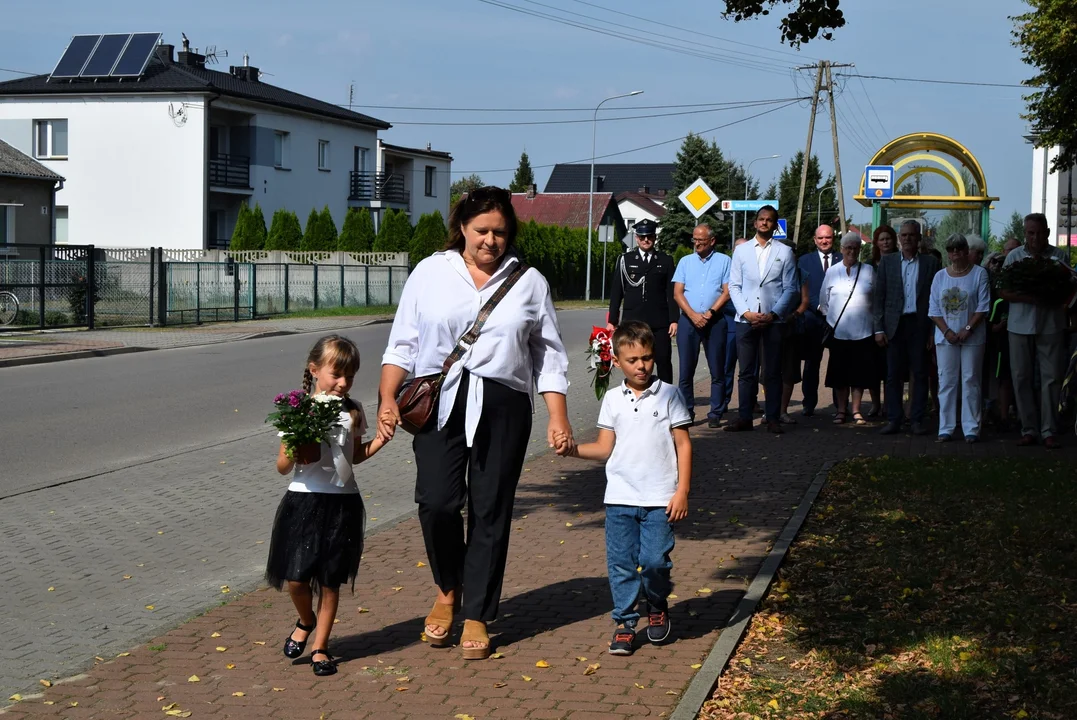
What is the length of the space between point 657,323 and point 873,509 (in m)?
4.23

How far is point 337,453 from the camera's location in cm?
512

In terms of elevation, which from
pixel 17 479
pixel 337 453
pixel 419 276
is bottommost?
pixel 17 479

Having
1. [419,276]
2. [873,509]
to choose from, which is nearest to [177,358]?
[873,509]

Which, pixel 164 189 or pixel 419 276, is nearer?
pixel 419 276

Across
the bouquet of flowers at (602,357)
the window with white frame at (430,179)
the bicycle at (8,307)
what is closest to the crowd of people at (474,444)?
the bouquet of flowers at (602,357)

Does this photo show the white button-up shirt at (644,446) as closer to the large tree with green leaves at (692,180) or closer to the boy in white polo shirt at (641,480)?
the boy in white polo shirt at (641,480)

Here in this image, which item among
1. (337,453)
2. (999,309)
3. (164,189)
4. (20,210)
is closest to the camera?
(337,453)

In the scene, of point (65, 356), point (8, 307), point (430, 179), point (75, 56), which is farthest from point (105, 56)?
point (65, 356)

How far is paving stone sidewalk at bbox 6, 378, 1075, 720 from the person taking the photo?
470 centimetres

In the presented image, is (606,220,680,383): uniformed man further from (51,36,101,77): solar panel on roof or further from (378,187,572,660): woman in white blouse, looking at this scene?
(51,36,101,77): solar panel on roof

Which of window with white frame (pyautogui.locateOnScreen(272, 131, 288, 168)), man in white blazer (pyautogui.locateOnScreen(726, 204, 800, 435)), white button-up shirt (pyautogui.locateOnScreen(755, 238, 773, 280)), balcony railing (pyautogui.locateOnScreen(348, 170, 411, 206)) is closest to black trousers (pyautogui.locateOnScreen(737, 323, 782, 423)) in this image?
man in white blazer (pyautogui.locateOnScreen(726, 204, 800, 435))

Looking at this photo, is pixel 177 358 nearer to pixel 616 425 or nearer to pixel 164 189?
pixel 616 425

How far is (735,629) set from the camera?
5.59 metres

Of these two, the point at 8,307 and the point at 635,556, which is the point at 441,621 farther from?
the point at 8,307
